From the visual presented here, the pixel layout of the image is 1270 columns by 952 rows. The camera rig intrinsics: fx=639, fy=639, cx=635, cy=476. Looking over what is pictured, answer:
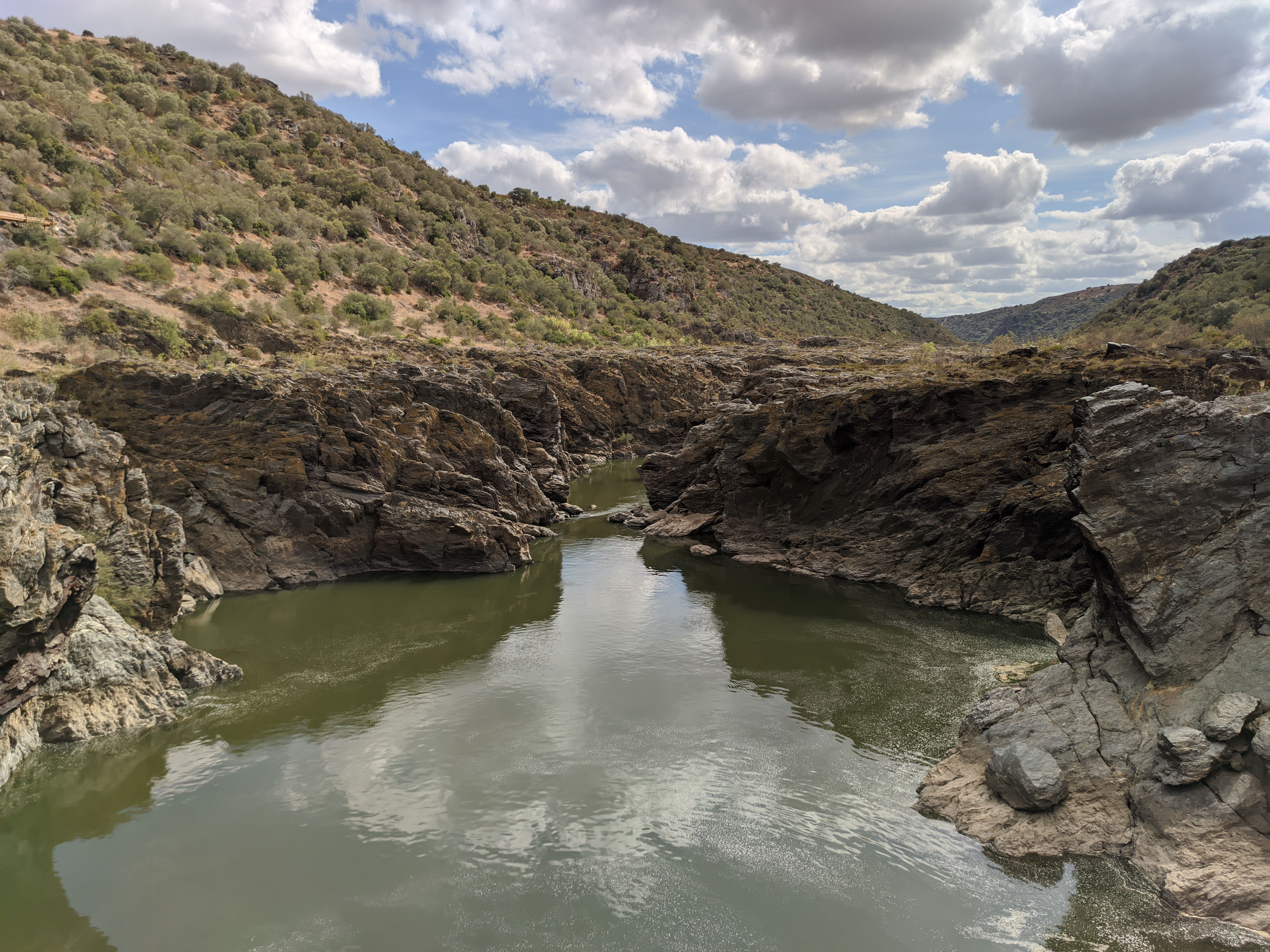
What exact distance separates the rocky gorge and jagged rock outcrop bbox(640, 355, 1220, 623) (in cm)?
9

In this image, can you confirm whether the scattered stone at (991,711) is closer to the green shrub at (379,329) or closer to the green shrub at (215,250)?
the green shrub at (379,329)

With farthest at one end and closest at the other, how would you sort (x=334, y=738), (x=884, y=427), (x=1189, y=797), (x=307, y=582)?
(x=884, y=427), (x=307, y=582), (x=334, y=738), (x=1189, y=797)

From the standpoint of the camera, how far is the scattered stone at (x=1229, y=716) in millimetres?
8391

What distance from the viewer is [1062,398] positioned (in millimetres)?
→ 21391

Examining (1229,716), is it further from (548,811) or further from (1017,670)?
(548,811)

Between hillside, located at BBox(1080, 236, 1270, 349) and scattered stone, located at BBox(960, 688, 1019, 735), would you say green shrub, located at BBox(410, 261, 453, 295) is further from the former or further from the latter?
scattered stone, located at BBox(960, 688, 1019, 735)

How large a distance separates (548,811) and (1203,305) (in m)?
64.9

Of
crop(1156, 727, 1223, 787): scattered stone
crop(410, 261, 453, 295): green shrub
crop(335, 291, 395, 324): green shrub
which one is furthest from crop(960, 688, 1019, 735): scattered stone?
crop(410, 261, 453, 295): green shrub

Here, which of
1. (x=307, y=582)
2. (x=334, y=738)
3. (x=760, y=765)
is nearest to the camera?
(x=760, y=765)

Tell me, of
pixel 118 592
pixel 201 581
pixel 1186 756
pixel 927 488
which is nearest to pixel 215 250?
pixel 201 581

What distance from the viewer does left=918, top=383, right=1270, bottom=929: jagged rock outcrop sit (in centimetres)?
830

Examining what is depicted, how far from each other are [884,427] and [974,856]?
17990 millimetres

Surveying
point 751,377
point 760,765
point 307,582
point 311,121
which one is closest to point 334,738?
point 760,765

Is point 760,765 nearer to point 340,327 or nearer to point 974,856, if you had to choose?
point 974,856
